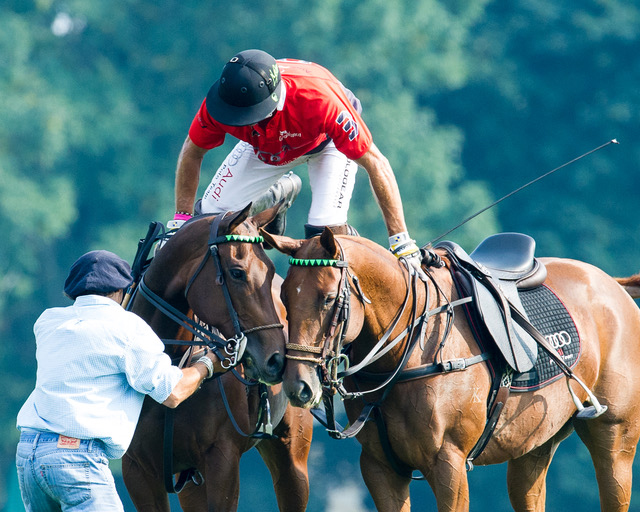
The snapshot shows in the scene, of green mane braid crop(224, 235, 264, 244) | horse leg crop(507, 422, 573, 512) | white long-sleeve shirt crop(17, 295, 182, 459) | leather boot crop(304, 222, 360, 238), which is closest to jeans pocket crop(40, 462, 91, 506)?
white long-sleeve shirt crop(17, 295, 182, 459)

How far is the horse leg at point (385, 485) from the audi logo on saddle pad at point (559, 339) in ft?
4.02

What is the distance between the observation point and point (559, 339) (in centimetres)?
591

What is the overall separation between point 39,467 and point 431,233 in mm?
15810

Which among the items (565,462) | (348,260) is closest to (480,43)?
(565,462)

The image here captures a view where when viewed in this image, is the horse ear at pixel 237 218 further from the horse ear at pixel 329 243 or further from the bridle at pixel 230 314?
the horse ear at pixel 329 243

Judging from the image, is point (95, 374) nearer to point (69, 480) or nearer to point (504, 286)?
point (69, 480)

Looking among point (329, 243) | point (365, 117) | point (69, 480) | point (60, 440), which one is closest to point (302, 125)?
point (329, 243)

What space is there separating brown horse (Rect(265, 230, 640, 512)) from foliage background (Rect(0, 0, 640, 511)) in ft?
39.9

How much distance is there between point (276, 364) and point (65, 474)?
1048 mm

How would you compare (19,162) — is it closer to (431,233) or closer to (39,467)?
(431,233)

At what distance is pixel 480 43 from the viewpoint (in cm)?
2277

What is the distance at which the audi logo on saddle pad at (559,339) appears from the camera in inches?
230

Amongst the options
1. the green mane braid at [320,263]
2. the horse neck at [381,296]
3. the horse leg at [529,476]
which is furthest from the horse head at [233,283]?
the horse leg at [529,476]

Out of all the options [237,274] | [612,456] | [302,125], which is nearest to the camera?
[237,274]
